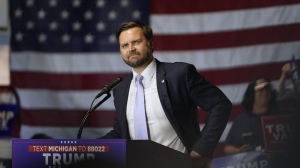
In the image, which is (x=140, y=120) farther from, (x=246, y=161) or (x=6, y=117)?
(x=6, y=117)

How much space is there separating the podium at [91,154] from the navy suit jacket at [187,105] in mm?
373

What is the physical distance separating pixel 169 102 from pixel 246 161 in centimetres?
187

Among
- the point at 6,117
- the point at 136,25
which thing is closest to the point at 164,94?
the point at 136,25

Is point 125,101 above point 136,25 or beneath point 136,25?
beneath

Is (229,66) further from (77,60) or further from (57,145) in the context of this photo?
(57,145)

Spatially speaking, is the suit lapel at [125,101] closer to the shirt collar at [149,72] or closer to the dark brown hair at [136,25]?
the shirt collar at [149,72]

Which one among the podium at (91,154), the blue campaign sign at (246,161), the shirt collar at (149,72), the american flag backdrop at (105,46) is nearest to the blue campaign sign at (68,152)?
the podium at (91,154)

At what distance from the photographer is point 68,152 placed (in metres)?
2.62

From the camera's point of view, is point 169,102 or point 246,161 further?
point 246,161

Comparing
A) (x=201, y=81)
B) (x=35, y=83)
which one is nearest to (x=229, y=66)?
(x=35, y=83)

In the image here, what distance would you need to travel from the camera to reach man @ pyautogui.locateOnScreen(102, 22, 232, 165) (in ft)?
10.1

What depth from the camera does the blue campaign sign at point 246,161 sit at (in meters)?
4.80

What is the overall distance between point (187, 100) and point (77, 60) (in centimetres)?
232

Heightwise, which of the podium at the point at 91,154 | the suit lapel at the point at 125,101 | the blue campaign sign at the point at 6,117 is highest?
the suit lapel at the point at 125,101
